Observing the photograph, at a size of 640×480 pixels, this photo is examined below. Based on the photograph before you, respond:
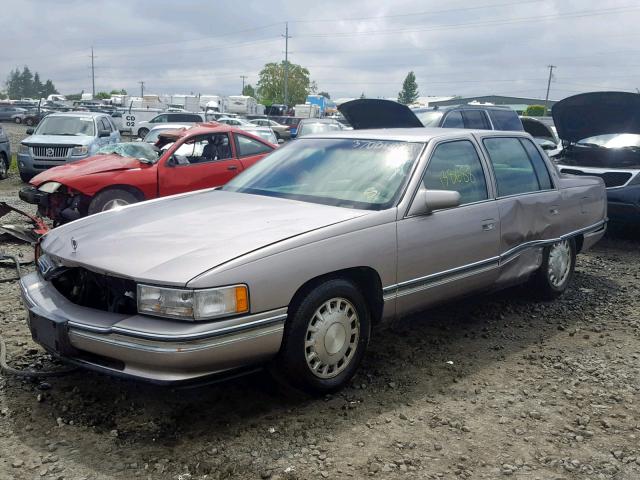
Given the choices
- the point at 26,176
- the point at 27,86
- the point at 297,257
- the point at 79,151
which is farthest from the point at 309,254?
the point at 27,86

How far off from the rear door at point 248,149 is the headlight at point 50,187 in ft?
8.17

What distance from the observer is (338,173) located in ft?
13.9

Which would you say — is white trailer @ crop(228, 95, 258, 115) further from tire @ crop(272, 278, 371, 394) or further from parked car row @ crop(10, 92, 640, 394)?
tire @ crop(272, 278, 371, 394)

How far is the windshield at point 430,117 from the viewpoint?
31.8ft

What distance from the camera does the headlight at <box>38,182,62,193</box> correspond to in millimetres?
7668

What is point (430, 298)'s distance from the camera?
13.5 ft

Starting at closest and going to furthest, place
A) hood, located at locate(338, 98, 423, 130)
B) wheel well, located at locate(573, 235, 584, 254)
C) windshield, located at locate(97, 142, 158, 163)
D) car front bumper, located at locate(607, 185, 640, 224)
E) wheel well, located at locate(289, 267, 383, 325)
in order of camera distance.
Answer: wheel well, located at locate(289, 267, 383, 325) < wheel well, located at locate(573, 235, 584, 254) < car front bumper, located at locate(607, 185, 640, 224) < windshield, located at locate(97, 142, 158, 163) < hood, located at locate(338, 98, 423, 130)

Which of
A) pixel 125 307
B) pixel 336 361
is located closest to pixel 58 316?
pixel 125 307

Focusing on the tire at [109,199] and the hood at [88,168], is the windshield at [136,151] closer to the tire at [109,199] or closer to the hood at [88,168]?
the hood at [88,168]

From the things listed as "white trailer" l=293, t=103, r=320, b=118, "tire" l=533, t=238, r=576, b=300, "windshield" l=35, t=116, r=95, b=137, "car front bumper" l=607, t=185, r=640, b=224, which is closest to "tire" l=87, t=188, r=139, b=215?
"tire" l=533, t=238, r=576, b=300

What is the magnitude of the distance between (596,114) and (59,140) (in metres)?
10.8

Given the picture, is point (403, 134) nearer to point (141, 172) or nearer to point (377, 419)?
point (377, 419)

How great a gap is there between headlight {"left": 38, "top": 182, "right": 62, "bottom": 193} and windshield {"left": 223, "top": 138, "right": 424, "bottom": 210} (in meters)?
3.92

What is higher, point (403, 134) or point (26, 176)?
point (403, 134)
